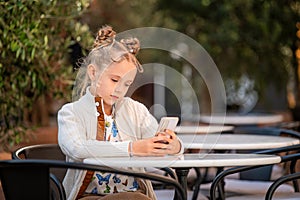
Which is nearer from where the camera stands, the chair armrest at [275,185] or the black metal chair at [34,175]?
the black metal chair at [34,175]

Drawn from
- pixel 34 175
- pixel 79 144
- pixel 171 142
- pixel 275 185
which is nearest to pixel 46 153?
pixel 79 144

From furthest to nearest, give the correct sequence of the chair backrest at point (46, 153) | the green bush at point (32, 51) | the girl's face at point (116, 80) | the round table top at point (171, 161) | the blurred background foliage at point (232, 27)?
the blurred background foliage at point (232, 27) → the green bush at point (32, 51) → the chair backrest at point (46, 153) → the girl's face at point (116, 80) → the round table top at point (171, 161)

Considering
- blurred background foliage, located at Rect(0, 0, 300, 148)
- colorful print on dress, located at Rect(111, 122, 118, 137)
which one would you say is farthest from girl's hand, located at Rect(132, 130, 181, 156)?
blurred background foliage, located at Rect(0, 0, 300, 148)

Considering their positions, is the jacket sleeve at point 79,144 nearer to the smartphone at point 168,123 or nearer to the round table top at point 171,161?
the round table top at point 171,161

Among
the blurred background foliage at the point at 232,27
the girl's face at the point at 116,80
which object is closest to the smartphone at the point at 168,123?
the girl's face at the point at 116,80

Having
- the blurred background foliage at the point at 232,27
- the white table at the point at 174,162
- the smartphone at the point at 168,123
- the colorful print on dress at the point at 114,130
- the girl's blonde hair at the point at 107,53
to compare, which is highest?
the girl's blonde hair at the point at 107,53

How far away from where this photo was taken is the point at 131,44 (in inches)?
99.3

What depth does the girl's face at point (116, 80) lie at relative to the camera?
2449mm

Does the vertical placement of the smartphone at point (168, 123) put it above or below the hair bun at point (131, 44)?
below

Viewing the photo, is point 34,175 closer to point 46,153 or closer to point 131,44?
point 131,44

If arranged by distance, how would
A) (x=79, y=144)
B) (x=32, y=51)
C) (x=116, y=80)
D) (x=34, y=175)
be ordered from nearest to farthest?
(x=34, y=175) < (x=79, y=144) < (x=116, y=80) < (x=32, y=51)

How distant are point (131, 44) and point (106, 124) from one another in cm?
31

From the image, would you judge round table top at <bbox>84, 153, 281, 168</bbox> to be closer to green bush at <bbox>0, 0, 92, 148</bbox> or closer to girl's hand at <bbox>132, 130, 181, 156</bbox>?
girl's hand at <bbox>132, 130, 181, 156</bbox>

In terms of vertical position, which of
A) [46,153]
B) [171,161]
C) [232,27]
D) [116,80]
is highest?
[116,80]
